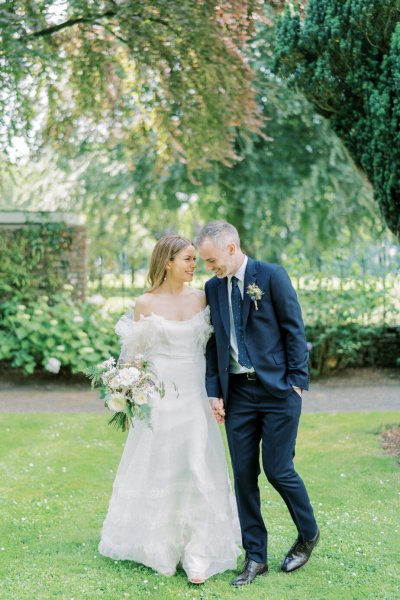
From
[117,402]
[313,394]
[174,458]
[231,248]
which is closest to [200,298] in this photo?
[231,248]

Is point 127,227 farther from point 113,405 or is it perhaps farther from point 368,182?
point 113,405

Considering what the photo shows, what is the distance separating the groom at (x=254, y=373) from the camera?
3.84 meters

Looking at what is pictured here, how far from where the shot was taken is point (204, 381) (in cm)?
417

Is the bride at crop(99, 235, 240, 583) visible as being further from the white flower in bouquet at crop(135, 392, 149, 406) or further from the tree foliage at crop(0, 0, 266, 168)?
the tree foliage at crop(0, 0, 266, 168)

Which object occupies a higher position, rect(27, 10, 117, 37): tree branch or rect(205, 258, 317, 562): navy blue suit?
rect(27, 10, 117, 37): tree branch

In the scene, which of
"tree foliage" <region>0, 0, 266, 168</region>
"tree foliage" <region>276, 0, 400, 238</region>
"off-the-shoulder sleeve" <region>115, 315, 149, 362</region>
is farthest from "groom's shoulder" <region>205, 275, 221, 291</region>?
"tree foliage" <region>0, 0, 266, 168</region>

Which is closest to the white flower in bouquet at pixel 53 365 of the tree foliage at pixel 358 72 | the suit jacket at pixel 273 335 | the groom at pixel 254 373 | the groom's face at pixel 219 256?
the tree foliage at pixel 358 72

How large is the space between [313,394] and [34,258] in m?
4.18

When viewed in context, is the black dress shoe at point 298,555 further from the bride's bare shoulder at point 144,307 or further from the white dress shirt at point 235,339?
the bride's bare shoulder at point 144,307

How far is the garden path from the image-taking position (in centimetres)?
858

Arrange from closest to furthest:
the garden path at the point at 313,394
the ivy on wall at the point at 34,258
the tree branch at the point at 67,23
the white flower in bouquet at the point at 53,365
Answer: the garden path at the point at 313,394, the tree branch at the point at 67,23, the white flower in bouquet at the point at 53,365, the ivy on wall at the point at 34,258

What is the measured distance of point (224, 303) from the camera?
398cm

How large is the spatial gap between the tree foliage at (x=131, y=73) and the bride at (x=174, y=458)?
514cm

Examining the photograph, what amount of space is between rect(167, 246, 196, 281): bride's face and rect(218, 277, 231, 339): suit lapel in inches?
8.3
